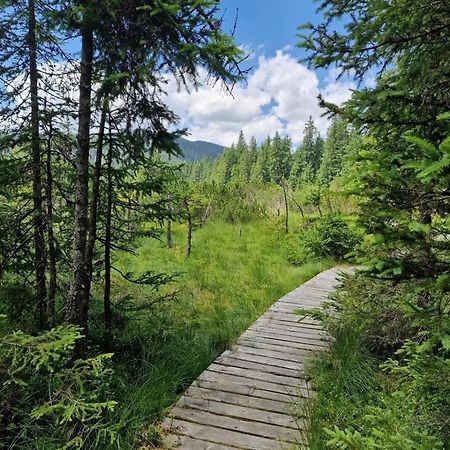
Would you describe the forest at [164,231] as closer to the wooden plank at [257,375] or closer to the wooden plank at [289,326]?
the wooden plank at [257,375]

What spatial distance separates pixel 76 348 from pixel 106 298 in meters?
1.01

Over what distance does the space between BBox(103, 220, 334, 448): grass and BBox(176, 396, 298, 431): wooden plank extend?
25cm

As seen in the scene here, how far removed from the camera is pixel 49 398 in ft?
10.9

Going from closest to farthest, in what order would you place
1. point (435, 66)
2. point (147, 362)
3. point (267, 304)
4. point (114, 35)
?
point (435, 66)
point (114, 35)
point (147, 362)
point (267, 304)

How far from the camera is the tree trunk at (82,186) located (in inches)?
152

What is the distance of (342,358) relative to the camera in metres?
4.65

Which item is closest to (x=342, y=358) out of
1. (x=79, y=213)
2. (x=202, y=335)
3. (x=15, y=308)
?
(x=202, y=335)

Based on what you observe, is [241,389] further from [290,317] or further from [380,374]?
[290,317]

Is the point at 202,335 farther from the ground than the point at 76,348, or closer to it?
closer to it

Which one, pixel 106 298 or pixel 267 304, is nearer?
pixel 106 298

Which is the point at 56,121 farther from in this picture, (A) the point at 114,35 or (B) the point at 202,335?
(B) the point at 202,335

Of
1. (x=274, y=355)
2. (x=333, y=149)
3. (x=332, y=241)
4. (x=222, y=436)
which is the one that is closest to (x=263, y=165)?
(x=333, y=149)

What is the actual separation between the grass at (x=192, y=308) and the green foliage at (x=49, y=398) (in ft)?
1.36

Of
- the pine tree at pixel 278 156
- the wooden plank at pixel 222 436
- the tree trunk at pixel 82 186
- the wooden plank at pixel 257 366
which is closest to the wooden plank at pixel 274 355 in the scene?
the wooden plank at pixel 257 366
